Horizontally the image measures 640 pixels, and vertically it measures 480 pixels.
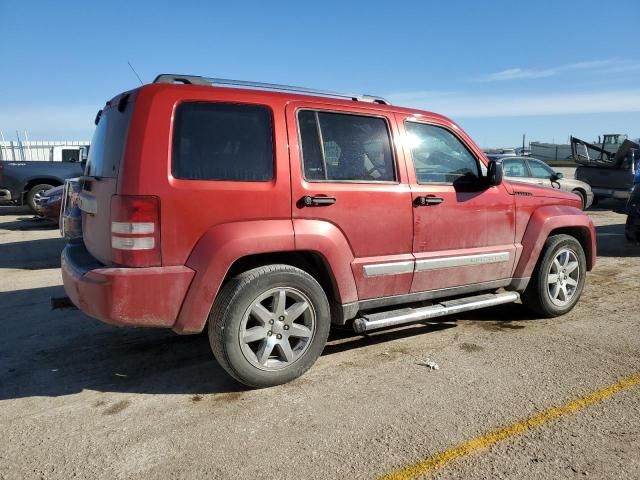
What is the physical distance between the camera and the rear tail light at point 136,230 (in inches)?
121

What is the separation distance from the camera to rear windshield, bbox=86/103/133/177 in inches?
128

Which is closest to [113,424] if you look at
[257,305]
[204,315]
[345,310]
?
[204,315]

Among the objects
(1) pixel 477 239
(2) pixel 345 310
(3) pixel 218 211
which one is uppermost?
(3) pixel 218 211

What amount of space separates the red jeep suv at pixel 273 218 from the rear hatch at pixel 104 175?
2 centimetres

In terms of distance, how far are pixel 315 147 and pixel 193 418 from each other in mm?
1981

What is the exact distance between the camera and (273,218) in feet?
11.2

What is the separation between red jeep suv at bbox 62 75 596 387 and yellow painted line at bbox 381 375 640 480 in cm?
117

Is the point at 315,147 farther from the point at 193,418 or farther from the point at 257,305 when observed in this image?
the point at 193,418

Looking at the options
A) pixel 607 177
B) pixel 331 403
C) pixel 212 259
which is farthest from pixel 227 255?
pixel 607 177

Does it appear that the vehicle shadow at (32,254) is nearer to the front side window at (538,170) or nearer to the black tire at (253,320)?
the black tire at (253,320)

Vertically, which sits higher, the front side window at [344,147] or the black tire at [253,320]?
the front side window at [344,147]

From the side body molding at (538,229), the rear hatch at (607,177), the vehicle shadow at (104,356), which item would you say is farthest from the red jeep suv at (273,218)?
the rear hatch at (607,177)

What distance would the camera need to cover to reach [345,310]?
3.79m

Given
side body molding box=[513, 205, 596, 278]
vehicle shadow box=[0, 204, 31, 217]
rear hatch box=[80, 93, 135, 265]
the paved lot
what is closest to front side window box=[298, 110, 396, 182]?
rear hatch box=[80, 93, 135, 265]
